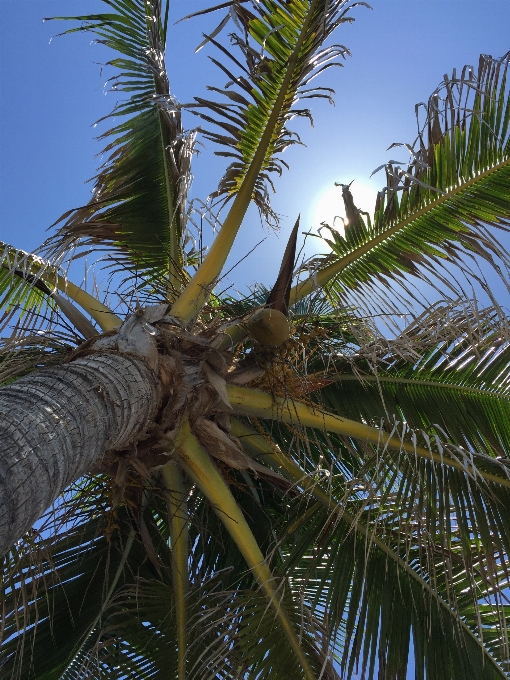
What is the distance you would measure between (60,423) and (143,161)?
2.88 metres

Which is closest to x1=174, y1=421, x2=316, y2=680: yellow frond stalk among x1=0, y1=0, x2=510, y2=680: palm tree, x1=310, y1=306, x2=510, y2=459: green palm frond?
x1=0, y1=0, x2=510, y2=680: palm tree

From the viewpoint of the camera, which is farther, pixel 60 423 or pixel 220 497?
pixel 220 497

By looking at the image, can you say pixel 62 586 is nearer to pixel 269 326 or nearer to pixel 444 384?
pixel 269 326

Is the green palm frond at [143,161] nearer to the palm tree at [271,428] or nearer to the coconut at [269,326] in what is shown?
the palm tree at [271,428]

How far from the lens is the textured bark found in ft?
5.82

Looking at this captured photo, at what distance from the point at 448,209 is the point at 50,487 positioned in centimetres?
280

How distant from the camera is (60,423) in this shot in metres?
2.06

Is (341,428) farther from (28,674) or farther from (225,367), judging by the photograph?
(28,674)

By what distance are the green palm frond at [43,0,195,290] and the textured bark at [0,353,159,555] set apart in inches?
70.8

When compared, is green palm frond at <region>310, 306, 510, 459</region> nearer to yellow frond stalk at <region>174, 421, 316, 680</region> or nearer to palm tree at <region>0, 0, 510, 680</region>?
palm tree at <region>0, 0, 510, 680</region>

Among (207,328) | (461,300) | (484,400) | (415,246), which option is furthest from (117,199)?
(484,400)

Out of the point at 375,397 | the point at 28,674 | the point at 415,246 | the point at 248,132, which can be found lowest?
the point at 28,674

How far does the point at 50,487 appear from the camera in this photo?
6.32ft

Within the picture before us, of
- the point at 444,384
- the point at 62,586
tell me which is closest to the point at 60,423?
the point at 62,586
